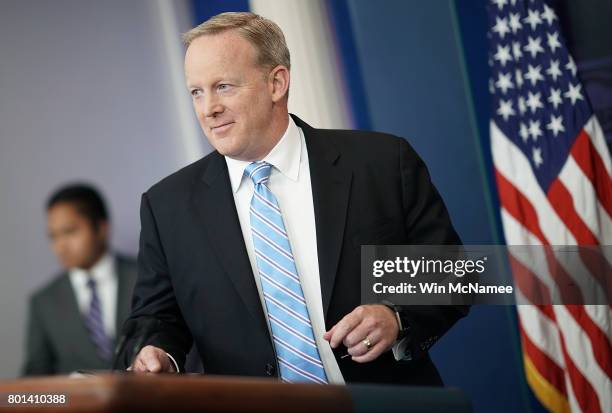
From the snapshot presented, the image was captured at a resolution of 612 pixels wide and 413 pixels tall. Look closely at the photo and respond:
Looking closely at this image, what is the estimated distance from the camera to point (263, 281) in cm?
223

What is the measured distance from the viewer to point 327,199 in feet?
7.63

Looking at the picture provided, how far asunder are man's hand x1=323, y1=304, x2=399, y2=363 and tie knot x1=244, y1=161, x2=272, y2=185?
52 cm

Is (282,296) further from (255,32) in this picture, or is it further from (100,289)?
(100,289)

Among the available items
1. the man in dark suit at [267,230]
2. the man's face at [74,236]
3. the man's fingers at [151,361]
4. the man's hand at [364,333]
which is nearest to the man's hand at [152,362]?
the man's fingers at [151,361]

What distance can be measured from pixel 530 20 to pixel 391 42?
0.55m

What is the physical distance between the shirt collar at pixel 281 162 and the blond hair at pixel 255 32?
23 centimetres

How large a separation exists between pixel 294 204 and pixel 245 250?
0.21 meters

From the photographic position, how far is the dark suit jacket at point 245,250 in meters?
2.21

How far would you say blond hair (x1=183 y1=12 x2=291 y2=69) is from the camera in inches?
91.2

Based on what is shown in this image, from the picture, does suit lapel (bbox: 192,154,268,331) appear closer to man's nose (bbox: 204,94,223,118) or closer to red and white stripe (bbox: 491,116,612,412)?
man's nose (bbox: 204,94,223,118)

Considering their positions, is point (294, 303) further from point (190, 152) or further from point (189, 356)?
point (190, 152)

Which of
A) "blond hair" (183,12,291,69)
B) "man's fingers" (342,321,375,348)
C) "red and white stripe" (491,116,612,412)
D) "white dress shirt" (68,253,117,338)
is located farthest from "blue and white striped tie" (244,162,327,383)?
"white dress shirt" (68,253,117,338)

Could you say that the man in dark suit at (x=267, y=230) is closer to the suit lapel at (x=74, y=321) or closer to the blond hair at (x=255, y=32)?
the blond hair at (x=255, y=32)

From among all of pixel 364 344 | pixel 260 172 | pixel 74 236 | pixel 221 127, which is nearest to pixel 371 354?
pixel 364 344
